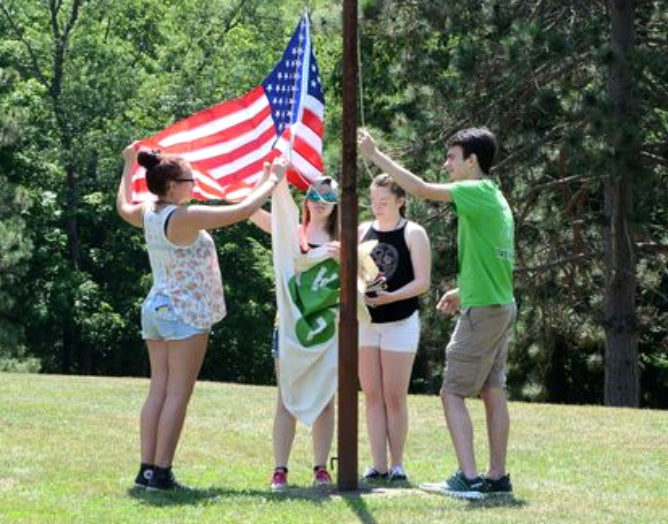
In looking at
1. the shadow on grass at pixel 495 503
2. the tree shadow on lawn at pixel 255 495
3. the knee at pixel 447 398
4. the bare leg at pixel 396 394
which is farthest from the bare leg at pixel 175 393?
the shadow on grass at pixel 495 503

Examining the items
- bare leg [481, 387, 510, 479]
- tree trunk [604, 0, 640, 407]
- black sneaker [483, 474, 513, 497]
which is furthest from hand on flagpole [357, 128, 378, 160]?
tree trunk [604, 0, 640, 407]

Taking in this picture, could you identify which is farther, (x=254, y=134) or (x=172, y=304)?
(x=254, y=134)

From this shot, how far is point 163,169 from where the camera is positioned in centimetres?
788

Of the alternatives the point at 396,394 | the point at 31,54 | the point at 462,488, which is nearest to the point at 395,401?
the point at 396,394

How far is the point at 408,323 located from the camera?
855 cm

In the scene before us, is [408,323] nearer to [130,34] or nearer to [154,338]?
[154,338]

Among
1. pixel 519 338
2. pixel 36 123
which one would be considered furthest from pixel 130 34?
pixel 519 338

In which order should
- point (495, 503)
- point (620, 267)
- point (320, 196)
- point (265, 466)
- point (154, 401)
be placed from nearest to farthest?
1. point (495, 503)
2. point (154, 401)
3. point (320, 196)
4. point (265, 466)
5. point (620, 267)

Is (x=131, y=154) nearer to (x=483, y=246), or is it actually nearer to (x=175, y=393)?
(x=175, y=393)

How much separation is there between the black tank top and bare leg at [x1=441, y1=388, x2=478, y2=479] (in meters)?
0.84

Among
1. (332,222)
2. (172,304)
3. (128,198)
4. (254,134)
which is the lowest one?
(172,304)

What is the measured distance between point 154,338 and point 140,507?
3.36 feet

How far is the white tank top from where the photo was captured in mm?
7867

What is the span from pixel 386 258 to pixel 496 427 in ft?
4.32
